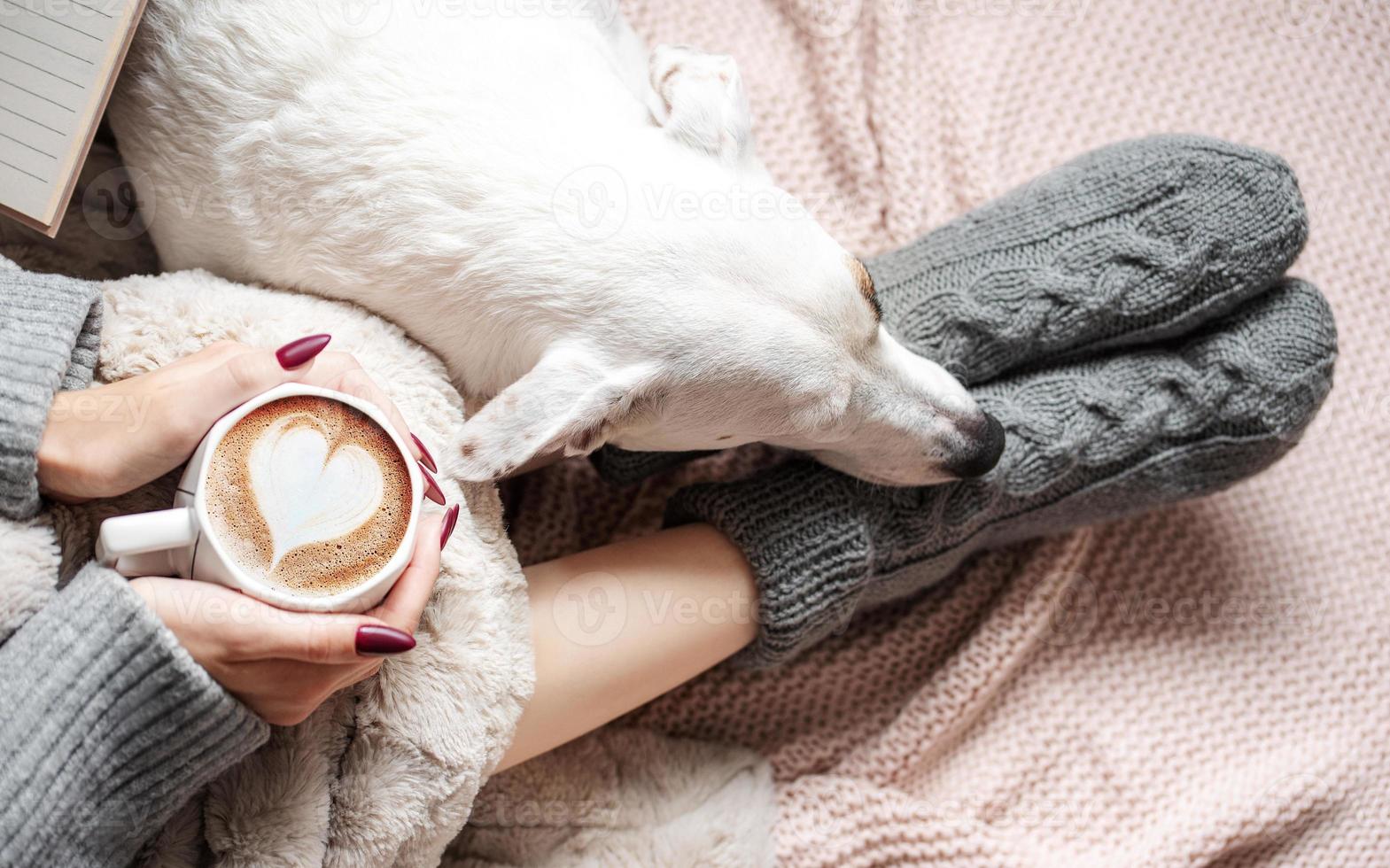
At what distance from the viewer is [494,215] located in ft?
3.09

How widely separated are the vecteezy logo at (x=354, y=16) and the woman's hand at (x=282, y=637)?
0.50 metres

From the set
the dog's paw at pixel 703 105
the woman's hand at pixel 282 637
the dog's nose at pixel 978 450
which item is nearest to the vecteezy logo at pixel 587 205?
the dog's paw at pixel 703 105

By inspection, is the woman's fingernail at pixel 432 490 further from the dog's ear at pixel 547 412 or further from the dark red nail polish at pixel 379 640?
the dark red nail polish at pixel 379 640

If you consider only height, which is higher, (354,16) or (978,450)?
(354,16)

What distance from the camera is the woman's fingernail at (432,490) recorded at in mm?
880

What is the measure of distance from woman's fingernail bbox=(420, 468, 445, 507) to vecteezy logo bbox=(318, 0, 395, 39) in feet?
1.43

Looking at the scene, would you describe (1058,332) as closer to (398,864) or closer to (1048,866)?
(1048,866)

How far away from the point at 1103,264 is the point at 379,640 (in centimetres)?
96
